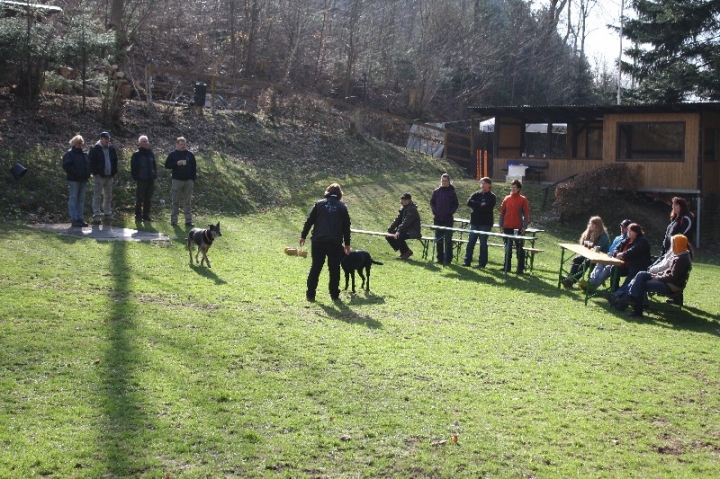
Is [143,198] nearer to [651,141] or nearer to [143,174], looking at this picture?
[143,174]

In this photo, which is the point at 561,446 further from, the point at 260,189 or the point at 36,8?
the point at 36,8

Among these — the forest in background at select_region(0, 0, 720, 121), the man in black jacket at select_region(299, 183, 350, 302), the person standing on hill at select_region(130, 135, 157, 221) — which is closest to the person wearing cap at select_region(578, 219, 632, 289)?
the man in black jacket at select_region(299, 183, 350, 302)

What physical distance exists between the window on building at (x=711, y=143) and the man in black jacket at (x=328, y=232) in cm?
2137

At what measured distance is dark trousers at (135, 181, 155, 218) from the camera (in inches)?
682

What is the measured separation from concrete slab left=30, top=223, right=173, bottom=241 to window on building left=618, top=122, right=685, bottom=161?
19.2 metres

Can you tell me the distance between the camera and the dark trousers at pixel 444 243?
16.4 metres

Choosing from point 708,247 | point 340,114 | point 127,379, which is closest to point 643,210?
point 708,247

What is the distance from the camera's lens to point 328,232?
37.0 feet

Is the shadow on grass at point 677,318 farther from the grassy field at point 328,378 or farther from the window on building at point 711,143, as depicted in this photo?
the window on building at point 711,143

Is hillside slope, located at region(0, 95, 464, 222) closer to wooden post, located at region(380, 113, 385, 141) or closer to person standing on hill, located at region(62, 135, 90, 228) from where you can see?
person standing on hill, located at region(62, 135, 90, 228)

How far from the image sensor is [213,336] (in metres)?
8.97

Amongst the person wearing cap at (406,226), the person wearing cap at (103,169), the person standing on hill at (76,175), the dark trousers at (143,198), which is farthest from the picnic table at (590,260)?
the person standing on hill at (76,175)

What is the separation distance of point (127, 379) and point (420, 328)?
162 inches

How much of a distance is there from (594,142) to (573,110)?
10.4ft
